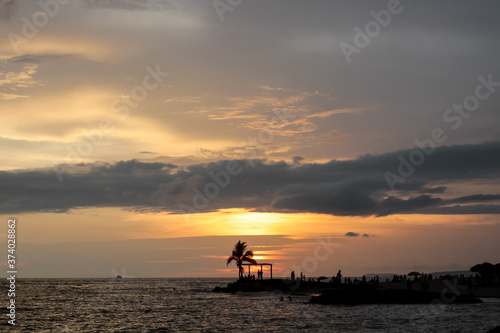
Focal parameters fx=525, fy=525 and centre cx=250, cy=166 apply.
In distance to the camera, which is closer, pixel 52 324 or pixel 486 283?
pixel 52 324

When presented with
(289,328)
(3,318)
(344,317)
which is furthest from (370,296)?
(3,318)

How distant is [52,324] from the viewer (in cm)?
6047

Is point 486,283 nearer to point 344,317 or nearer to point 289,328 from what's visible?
point 344,317

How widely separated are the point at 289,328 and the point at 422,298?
27574 millimetres

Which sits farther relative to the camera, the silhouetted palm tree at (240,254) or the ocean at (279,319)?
the silhouetted palm tree at (240,254)

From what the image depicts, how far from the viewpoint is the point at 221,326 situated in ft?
181

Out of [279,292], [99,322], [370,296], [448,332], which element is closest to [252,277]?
[279,292]

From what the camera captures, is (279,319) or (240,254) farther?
(240,254)

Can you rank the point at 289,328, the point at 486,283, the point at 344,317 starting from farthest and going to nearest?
the point at 486,283 < the point at 344,317 < the point at 289,328

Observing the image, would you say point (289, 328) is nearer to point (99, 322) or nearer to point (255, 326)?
point (255, 326)

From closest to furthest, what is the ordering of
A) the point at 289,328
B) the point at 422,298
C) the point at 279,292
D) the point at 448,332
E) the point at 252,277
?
1. the point at 448,332
2. the point at 289,328
3. the point at 422,298
4. the point at 279,292
5. the point at 252,277

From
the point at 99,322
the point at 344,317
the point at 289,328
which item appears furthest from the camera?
the point at 99,322

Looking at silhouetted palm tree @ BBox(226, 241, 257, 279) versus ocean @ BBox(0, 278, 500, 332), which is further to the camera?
silhouetted palm tree @ BBox(226, 241, 257, 279)

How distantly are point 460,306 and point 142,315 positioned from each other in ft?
136
